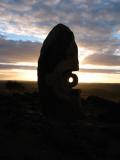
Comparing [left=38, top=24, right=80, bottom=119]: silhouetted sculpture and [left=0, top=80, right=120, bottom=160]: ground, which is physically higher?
[left=38, top=24, right=80, bottom=119]: silhouetted sculpture

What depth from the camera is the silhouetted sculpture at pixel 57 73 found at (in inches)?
699

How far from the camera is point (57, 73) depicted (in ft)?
58.4

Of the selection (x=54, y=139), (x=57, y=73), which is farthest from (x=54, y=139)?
(x=57, y=73)

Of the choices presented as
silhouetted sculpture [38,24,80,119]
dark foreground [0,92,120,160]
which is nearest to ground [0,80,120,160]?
dark foreground [0,92,120,160]

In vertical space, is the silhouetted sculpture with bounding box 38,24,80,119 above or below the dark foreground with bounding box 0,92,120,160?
above

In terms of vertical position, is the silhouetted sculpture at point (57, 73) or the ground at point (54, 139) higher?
the silhouetted sculpture at point (57, 73)

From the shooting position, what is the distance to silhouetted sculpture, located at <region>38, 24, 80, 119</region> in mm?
17766

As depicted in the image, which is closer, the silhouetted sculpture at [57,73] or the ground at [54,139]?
the ground at [54,139]

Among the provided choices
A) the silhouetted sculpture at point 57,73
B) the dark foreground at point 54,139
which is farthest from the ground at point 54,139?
the silhouetted sculpture at point 57,73

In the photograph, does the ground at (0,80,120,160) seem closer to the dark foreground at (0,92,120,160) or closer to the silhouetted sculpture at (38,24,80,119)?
the dark foreground at (0,92,120,160)

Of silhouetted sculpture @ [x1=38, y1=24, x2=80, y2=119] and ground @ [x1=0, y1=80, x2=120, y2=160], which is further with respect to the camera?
silhouetted sculpture @ [x1=38, y1=24, x2=80, y2=119]

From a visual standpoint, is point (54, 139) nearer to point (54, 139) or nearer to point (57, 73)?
point (54, 139)

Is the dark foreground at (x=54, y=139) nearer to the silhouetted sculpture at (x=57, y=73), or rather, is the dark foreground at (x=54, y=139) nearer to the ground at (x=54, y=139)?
the ground at (x=54, y=139)

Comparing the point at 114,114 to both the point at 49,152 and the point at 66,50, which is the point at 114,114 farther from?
the point at 49,152
